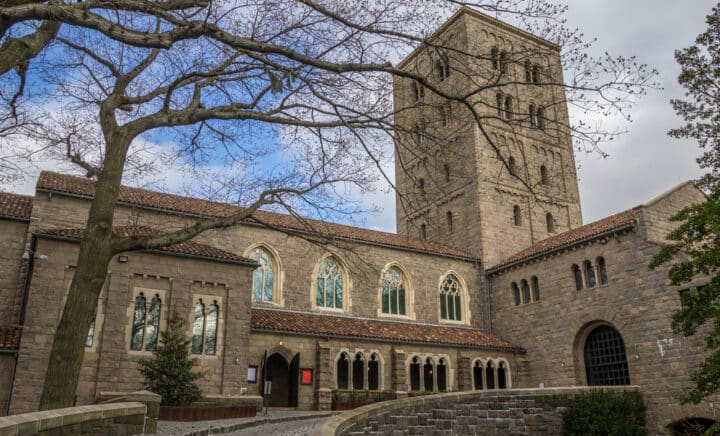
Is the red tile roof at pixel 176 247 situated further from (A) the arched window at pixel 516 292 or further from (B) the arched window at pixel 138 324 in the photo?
(A) the arched window at pixel 516 292

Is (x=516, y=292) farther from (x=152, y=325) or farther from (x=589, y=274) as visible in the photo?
Answer: (x=152, y=325)

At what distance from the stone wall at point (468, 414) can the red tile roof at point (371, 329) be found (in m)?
7.69

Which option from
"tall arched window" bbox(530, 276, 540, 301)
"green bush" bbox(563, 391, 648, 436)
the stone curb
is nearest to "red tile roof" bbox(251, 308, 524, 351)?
"tall arched window" bbox(530, 276, 540, 301)

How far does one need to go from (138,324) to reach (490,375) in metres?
17.7

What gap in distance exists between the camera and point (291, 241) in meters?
28.5

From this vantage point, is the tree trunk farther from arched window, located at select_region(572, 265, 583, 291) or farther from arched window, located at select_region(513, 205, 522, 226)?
arched window, located at select_region(513, 205, 522, 226)

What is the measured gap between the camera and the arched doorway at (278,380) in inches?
974

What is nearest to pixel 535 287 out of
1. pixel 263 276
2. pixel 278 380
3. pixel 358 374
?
pixel 358 374

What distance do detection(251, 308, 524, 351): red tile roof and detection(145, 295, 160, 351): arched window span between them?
13.0 feet

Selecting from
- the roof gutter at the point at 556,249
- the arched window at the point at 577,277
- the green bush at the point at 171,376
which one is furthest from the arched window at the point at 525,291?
the green bush at the point at 171,376

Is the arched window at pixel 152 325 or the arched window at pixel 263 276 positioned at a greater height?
the arched window at pixel 263 276

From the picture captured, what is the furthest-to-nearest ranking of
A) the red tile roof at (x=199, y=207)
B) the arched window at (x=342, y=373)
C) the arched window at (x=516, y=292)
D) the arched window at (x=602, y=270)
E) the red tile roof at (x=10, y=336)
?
the arched window at (x=516, y=292)
the arched window at (x=602, y=270)
the arched window at (x=342, y=373)
the red tile roof at (x=199, y=207)
the red tile roof at (x=10, y=336)

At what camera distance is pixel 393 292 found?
31.2 m

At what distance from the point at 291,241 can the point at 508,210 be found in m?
14.7
